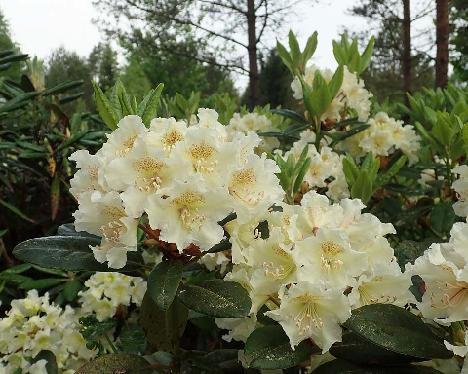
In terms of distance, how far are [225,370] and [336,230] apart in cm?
47

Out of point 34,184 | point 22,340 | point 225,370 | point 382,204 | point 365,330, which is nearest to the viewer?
point 365,330

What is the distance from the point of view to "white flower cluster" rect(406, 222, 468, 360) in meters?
0.92

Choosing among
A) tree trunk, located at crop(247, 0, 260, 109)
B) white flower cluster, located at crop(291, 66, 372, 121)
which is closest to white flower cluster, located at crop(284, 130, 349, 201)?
white flower cluster, located at crop(291, 66, 372, 121)

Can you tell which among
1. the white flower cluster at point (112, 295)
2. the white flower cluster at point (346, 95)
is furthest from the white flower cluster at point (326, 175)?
the white flower cluster at point (112, 295)

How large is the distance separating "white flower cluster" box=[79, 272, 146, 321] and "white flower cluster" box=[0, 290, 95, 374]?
3.6 inches

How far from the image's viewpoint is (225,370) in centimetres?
133

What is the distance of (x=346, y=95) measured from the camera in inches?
89.3

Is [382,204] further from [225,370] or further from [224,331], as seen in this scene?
[225,370]

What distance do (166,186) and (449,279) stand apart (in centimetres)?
52

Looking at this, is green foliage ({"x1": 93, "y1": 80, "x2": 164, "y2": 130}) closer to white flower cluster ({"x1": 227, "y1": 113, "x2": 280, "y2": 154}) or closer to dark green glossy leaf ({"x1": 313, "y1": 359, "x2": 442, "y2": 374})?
dark green glossy leaf ({"x1": 313, "y1": 359, "x2": 442, "y2": 374})

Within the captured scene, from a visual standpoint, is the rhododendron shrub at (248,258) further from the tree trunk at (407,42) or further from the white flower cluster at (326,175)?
the tree trunk at (407,42)

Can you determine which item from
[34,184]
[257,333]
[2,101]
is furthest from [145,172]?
[34,184]

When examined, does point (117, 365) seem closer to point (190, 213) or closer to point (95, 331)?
point (190, 213)

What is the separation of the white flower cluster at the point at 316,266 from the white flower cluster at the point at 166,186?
0.07m
